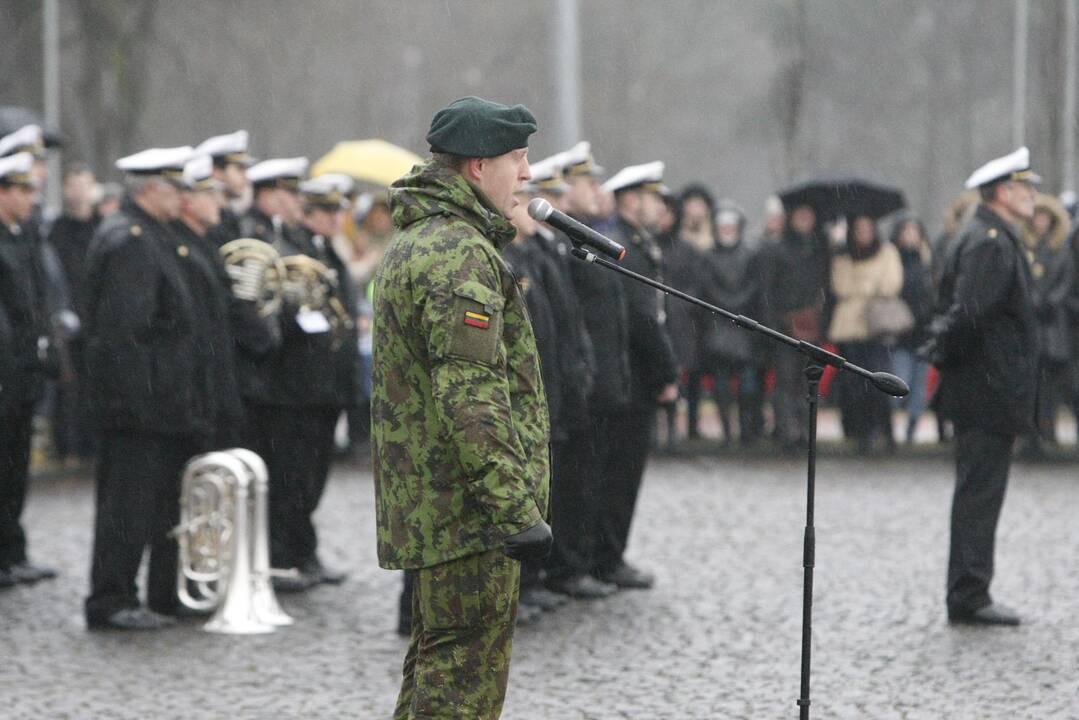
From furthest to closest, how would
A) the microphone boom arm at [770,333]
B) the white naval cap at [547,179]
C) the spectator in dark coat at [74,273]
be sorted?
the spectator in dark coat at [74,273]
the white naval cap at [547,179]
the microphone boom arm at [770,333]

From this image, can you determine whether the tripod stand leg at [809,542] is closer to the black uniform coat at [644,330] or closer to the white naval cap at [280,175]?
the black uniform coat at [644,330]

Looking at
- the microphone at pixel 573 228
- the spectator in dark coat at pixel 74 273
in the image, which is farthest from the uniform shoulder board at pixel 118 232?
the spectator in dark coat at pixel 74 273

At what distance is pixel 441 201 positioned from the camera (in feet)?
17.6

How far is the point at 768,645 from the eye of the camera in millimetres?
8547

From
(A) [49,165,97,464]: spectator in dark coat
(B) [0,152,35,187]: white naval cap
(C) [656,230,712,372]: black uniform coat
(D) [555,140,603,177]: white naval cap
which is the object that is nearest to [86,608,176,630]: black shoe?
(B) [0,152,35,187]: white naval cap

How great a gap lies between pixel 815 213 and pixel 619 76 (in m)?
20.2

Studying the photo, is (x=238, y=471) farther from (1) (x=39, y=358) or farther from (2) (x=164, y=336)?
(1) (x=39, y=358)

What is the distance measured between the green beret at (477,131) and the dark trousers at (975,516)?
4376mm

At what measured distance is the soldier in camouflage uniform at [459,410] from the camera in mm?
5160

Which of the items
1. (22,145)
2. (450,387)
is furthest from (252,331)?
(450,387)

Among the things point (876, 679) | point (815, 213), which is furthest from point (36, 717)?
point (815, 213)

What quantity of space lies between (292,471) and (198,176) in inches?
82.4

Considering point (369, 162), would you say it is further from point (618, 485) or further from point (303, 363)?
point (618, 485)

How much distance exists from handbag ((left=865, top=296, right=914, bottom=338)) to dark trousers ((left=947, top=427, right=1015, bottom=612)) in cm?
756
